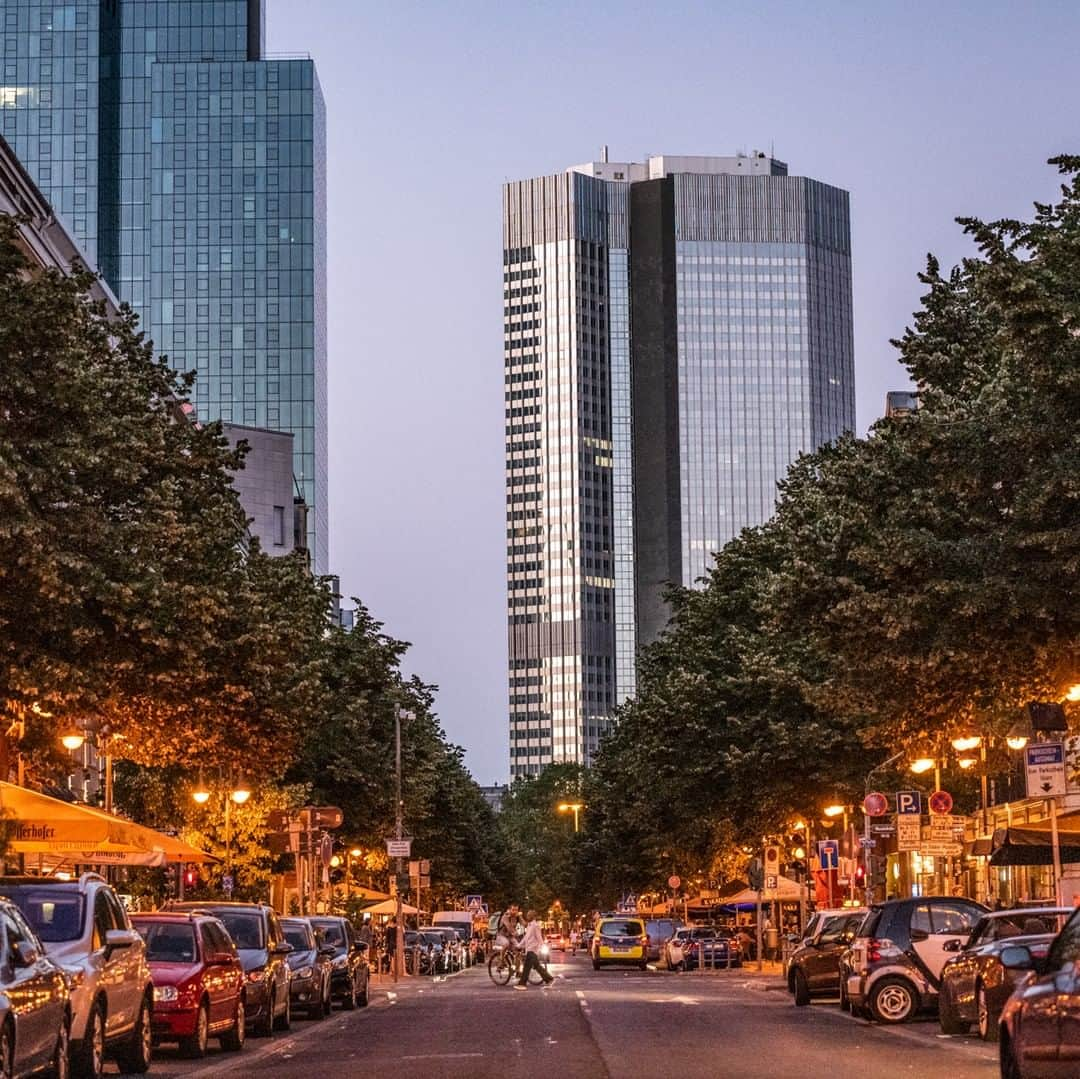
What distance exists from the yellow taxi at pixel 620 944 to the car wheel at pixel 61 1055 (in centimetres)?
5547

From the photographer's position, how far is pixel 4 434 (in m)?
27.4

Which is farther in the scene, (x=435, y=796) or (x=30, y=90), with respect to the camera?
(x=30, y=90)

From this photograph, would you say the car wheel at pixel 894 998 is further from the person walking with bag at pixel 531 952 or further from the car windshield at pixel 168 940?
the person walking with bag at pixel 531 952

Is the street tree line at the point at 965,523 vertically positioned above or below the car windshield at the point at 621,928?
above

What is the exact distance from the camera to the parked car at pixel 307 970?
110ft

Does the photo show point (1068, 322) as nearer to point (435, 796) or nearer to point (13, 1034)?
point (13, 1034)

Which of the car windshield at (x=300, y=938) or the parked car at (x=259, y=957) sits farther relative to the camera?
the car windshield at (x=300, y=938)

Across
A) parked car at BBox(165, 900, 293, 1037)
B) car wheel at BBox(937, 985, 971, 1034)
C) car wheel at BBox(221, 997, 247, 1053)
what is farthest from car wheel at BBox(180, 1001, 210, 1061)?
car wheel at BBox(937, 985, 971, 1034)

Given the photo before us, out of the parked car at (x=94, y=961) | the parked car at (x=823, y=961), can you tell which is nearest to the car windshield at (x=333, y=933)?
the parked car at (x=823, y=961)

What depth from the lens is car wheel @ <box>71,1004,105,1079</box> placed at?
1844cm

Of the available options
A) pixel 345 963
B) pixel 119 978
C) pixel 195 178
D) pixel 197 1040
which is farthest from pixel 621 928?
pixel 195 178

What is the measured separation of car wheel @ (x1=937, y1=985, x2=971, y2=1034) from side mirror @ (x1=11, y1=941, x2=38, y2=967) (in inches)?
504

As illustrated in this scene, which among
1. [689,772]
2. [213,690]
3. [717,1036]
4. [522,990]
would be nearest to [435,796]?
[689,772]

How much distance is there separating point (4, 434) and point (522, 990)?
21.8m
